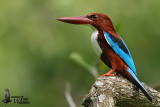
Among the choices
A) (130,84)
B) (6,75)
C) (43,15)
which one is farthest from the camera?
(43,15)

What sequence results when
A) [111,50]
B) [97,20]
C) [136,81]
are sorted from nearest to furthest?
1. [136,81]
2. [111,50]
3. [97,20]

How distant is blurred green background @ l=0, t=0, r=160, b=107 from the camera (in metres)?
7.20

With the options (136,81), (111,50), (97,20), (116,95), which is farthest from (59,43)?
(116,95)

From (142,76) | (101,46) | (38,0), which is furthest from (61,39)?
(101,46)

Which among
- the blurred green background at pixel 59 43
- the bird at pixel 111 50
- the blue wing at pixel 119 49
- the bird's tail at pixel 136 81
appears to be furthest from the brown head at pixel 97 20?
the blurred green background at pixel 59 43

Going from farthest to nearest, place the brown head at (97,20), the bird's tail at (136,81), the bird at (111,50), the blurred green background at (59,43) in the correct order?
the blurred green background at (59,43) → the brown head at (97,20) → the bird at (111,50) → the bird's tail at (136,81)

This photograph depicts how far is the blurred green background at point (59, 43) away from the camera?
7203mm

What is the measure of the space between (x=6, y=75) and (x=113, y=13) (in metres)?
2.41

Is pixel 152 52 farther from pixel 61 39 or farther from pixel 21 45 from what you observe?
pixel 21 45

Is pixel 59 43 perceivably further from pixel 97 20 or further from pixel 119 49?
pixel 119 49

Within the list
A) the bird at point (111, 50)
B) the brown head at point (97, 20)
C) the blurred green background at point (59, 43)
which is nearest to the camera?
the bird at point (111, 50)

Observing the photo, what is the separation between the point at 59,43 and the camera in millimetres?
7395

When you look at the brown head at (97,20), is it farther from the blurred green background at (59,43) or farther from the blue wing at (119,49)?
the blurred green background at (59,43)

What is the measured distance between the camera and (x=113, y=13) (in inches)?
288
